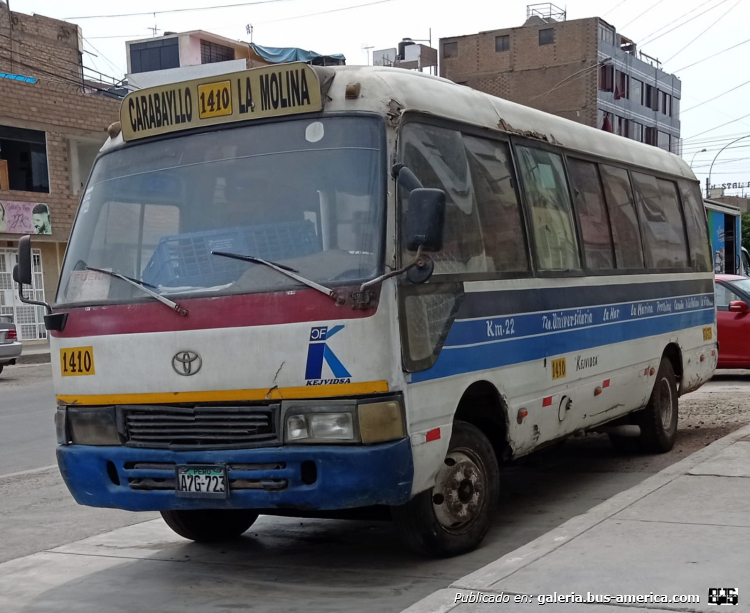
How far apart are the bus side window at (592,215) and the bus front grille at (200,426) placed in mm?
3500

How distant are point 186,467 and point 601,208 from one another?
14.2 feet

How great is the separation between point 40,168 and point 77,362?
995 inches

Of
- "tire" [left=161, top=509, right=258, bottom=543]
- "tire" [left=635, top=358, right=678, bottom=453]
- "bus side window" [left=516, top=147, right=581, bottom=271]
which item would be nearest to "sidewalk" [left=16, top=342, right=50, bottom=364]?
"tire" [left=635, top=358, right=678, bottom=453]

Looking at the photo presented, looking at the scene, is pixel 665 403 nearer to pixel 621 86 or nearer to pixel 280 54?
pixel 280 54

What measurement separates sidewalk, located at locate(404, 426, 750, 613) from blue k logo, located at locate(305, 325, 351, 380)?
118 centimetres

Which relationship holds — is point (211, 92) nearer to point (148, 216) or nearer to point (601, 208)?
point (148, 216)

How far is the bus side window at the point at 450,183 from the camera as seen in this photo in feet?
18.5

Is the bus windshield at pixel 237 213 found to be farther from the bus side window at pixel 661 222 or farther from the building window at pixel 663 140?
the building window at pixel 663 140

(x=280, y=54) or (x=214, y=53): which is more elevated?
(x=214, y=53)

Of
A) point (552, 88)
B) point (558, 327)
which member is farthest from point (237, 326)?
point (552, 88)

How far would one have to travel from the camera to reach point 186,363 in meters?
5.39

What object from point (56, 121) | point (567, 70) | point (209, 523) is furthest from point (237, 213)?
point (567, 70)

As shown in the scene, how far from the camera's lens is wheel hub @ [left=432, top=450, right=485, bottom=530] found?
5.70m

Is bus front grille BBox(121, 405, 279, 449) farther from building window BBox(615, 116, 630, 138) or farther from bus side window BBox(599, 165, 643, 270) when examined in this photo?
building window BBox(615, 116, 630, 138)
